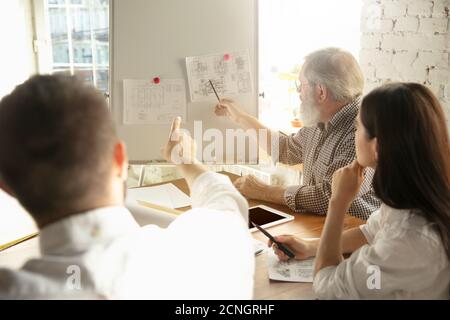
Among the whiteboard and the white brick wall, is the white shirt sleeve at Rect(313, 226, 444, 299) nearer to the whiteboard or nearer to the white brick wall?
the whiteboard

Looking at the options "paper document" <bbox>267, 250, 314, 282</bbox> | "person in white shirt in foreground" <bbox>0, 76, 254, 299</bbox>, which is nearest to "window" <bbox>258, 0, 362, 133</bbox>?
"paper document" <bbox>267, 250, 314, 282</bbox>

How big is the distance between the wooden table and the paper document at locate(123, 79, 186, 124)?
495mm

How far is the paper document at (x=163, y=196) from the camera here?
1811 millimetres

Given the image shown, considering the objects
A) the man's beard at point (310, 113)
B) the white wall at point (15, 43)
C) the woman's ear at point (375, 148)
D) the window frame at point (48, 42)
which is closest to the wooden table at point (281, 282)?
the woman's ear at point (375, 148)

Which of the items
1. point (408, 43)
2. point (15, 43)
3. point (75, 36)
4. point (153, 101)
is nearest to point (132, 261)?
point (153, 101)

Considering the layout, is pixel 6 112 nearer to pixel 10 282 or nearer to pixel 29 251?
pixel 10 282

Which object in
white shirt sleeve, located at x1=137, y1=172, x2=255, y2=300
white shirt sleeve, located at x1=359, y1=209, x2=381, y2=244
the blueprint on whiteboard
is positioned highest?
the blueprint on whiteboard

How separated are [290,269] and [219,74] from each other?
41.7 inches

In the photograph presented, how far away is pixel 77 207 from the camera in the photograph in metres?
0.69

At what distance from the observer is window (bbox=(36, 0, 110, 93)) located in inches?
147

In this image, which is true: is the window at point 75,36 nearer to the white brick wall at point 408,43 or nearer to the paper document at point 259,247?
the white brick wall at point 408,43

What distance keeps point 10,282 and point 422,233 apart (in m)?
0.82

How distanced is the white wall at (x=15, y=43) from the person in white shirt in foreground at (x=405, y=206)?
2988mm

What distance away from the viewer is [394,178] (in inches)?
40.5
